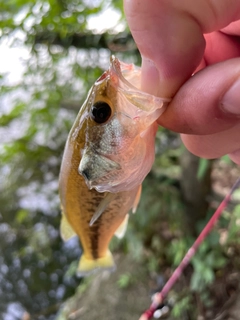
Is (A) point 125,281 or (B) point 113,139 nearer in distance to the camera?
(B) point 113,139

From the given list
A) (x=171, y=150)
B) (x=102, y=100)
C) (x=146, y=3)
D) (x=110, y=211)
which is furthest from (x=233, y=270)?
(x=146, y=3)

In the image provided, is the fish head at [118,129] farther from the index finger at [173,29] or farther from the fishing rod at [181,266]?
the fishing rod at [181,266]

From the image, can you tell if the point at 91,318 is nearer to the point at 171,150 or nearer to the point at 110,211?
the point at 171,150

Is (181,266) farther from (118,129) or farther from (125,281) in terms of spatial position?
(125,281)

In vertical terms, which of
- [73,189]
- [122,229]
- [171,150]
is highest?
[73,189]

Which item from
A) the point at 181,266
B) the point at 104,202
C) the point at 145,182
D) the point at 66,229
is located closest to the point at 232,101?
the point at 104,202

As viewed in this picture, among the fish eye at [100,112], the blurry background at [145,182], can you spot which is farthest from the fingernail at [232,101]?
the blurry background at [145,182]
